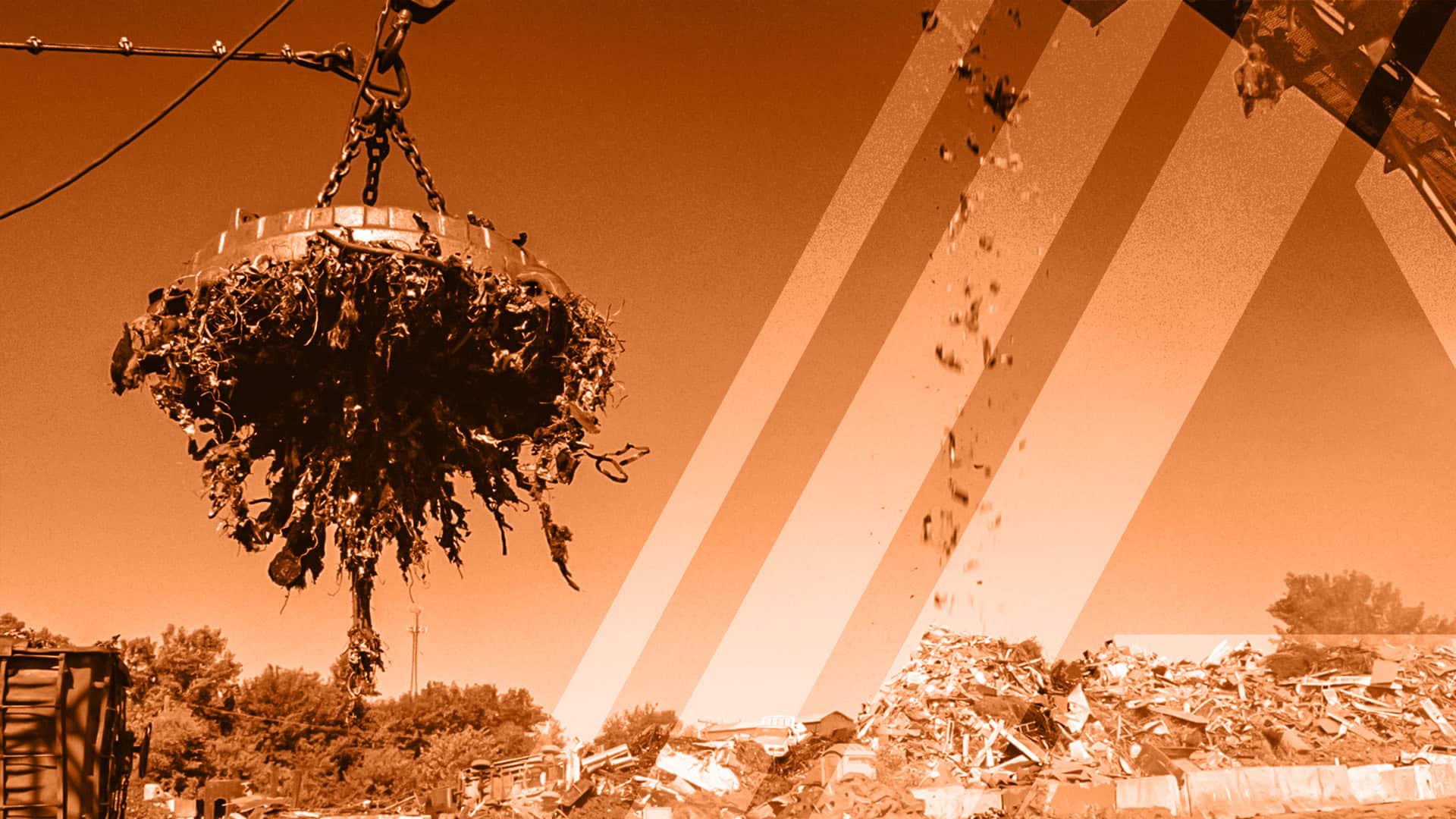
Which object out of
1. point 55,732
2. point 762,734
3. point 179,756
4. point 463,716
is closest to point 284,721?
point 179,756

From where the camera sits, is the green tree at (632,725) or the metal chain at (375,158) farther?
the green tree at (632,725)

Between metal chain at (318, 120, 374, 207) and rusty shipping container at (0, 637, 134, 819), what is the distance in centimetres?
382

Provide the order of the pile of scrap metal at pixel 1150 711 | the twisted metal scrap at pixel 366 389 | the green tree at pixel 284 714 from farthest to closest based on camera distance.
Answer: the green tree at pixel 284 714 < the pile of scrap metal at pixel 1150 711 < the twisted metal scrap at pixel 366 389

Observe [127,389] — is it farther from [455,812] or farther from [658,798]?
[455,812]

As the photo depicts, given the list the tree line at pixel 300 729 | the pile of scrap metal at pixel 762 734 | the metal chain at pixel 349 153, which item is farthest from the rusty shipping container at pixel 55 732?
the tree line at pixel 300 729

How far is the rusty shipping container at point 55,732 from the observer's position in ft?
17.3

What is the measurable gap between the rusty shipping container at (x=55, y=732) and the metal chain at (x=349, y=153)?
3821 mm

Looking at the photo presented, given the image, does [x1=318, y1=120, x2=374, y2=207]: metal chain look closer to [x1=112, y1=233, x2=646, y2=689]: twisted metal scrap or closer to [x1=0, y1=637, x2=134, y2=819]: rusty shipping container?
[x1=112, y1=233, x2=646, y2=689]: twisted metal scrap

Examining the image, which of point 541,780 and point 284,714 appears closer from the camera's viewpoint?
point 541,780

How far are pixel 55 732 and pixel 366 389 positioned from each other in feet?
12.5

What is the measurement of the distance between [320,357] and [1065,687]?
17465 mm

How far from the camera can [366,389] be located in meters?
3.02

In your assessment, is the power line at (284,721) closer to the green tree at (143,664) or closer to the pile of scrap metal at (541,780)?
the green tree at (143,664)

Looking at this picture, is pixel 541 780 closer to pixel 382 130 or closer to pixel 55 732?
pixel 55 732
